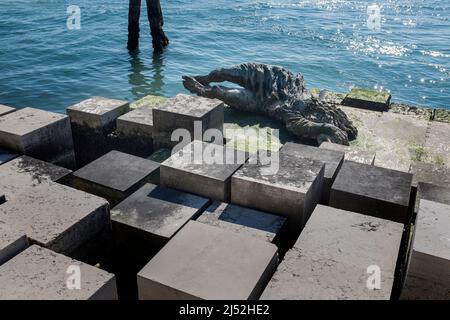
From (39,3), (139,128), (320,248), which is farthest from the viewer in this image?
(39,3)

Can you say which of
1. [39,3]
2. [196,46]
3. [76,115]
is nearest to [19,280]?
[76,115]

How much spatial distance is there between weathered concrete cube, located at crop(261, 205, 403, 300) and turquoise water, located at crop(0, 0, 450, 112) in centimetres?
1106

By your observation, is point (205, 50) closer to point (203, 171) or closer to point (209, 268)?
point (203, 171)

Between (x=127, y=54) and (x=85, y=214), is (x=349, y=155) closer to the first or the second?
(x=85, y=214)

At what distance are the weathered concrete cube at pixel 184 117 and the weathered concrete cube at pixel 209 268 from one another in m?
2.09

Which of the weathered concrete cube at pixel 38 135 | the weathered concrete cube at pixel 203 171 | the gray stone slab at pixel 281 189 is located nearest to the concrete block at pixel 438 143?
the gray stone slab at pixel 281 189

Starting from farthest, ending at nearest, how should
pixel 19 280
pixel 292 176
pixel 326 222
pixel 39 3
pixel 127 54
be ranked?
pixel 39 3 < pixel 127 54 < pixel 292 176 < pixel 326 222 < pixel 19 280

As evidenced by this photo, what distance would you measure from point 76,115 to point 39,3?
24685 millimetres

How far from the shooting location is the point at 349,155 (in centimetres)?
505

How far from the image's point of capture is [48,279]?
101 inches

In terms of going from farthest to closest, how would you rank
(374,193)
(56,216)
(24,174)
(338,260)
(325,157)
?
(325,157) < (24,174) < (374,193) < (56,216) < (338,260)

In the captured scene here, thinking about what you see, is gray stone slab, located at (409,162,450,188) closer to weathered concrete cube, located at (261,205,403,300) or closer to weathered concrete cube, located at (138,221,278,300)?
weathered concrete cube, located at (261,205,403,300)

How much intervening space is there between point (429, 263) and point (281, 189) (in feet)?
3.99

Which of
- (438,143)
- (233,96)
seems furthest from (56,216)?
(438,143)
